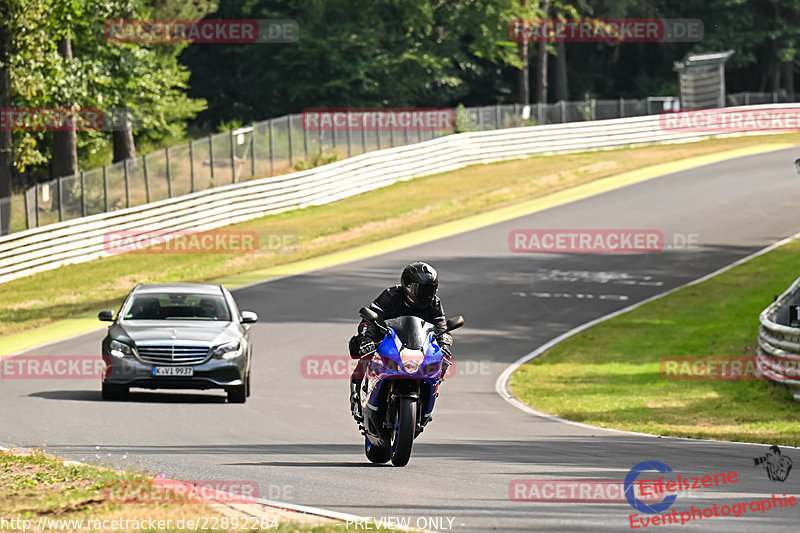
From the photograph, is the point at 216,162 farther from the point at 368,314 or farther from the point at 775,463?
the point at 368,314

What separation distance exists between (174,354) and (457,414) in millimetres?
4259

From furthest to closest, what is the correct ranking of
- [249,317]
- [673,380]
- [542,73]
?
[542,73], [673,380], [249,317]

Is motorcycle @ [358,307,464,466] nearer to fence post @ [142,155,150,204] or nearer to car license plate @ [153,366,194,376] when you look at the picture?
car license plate @ [153,366,194,376]

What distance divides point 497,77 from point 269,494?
6627 cm

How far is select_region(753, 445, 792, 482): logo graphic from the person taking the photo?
1214 cm

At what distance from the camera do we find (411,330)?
1080cm

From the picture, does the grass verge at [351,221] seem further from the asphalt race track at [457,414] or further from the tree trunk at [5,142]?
the asphalt race track at [457,414]

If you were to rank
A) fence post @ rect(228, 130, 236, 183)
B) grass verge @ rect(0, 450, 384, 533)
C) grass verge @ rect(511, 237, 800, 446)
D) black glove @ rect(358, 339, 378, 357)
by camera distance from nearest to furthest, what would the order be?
grass verge @ rect(0, 450, 384, 533), black glove @ rect(358, 339, 378, 357), grass verge @ rect(511, 237, 800, 446), fence post @ rect(228, 130, 236, 183)

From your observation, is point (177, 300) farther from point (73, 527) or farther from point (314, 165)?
point (314, 165)

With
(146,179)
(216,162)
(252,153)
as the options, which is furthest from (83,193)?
(252,153)

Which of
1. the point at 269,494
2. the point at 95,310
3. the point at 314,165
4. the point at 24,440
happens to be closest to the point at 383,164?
the point at 314,165

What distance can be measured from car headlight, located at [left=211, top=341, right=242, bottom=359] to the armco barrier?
56.6 ft

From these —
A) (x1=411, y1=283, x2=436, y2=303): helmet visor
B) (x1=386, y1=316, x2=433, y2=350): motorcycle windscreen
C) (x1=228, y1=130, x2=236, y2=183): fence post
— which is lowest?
(x1=386, y1=316, x2=433, y2=350): motorcycle windscreen

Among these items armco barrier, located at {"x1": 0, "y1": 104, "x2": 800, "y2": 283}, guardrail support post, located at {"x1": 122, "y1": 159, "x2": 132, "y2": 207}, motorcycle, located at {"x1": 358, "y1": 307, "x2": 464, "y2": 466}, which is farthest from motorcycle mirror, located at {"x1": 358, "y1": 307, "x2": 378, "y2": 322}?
guardrail support post, located at {"x1": 122, "y1": 159, "x2": 132, "y2": 207}
